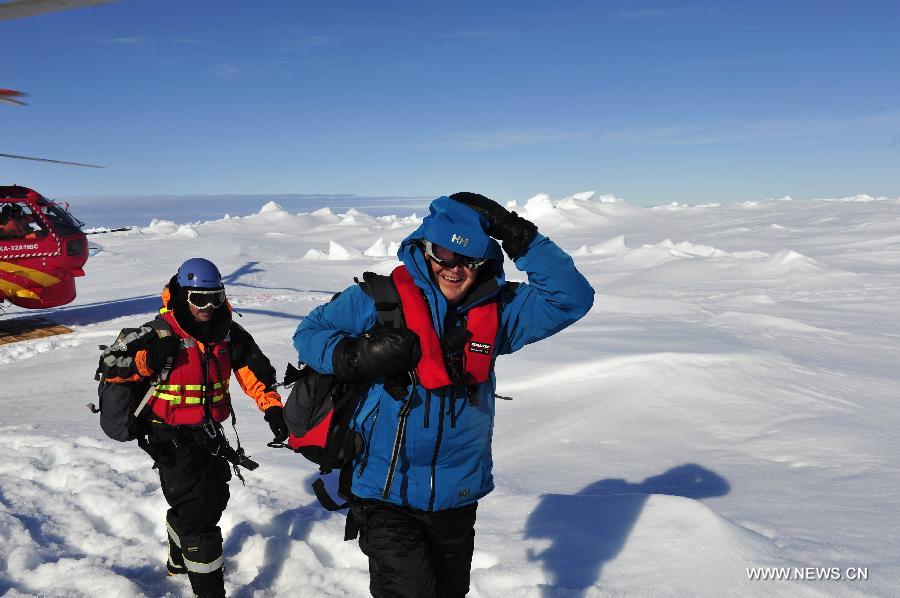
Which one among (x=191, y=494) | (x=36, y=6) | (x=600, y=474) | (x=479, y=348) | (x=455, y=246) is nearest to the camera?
(x=455, y=246)

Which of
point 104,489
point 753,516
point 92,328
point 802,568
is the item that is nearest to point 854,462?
point 753,516

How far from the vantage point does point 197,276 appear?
11.4 ft

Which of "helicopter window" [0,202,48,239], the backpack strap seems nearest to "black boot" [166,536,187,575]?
the backpack strap

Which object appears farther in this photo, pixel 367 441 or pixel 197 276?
pixel 197 276

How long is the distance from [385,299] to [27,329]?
11985 millimetres

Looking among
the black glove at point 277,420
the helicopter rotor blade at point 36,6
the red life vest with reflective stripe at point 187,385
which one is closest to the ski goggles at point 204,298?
the red life vest with reflective stripe at point 187,385

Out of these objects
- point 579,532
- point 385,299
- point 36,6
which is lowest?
point 579,532

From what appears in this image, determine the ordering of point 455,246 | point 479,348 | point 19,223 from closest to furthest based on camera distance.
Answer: point 455,246 < point 479,348 < point 19,223

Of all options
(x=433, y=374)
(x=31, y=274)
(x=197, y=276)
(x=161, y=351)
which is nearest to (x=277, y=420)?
(x=161, y=351)

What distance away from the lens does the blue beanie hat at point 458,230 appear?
2344 millimetres

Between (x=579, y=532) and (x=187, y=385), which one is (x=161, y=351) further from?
(x=579, y=532)

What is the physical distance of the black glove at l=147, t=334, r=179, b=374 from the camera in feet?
10.9

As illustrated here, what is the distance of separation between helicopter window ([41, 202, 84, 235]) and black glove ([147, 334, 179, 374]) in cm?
1034

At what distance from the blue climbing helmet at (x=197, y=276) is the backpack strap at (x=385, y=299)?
1.36 meters
